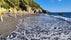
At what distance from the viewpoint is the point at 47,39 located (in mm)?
10508

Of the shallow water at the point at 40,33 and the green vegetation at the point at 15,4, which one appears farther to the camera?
the green vegetation at the point at 15,4

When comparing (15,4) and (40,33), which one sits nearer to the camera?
(40,33)

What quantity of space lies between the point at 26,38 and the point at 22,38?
0.79ft

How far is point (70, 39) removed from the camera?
10289 millimetres

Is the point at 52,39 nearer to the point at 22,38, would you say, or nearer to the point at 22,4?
the point at 22,38

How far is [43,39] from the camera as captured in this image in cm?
1056

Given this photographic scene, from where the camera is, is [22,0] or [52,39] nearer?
[52,39]

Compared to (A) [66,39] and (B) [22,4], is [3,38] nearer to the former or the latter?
(A) [66,39]

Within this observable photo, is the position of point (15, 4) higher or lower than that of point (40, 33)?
lower

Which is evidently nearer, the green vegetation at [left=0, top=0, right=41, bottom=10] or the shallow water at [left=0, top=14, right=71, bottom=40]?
the shallow water at [left=0, top=14, right=71, bottom=40]

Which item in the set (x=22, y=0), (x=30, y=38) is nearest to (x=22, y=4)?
(x=22, y=0)

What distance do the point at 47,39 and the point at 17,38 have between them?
5.86ft

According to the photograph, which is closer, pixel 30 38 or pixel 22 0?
pixel 30 38

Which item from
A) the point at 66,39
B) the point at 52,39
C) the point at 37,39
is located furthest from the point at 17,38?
the point at 66,39
